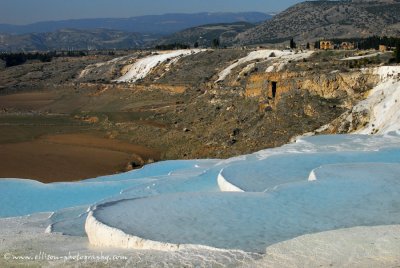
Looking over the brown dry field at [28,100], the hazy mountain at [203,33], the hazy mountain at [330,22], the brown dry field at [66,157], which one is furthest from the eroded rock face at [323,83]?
the hazy mountain at [203,33]

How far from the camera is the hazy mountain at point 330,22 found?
8894 centimetres

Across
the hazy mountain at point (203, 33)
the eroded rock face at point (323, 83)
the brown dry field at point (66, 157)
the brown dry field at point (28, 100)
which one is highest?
the hazy mountain at point (203, 33)

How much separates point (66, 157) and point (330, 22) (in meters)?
88.3

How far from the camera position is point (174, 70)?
50.8m

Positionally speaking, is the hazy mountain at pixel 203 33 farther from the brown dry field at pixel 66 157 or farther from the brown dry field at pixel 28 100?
the brown dry field at pixel 66 157

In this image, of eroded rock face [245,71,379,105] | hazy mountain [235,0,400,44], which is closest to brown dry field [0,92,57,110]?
eroded rock face [245,71,379,105]

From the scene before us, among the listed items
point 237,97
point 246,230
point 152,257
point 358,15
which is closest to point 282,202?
point 246,230

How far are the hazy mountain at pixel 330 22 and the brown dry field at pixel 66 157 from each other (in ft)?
195

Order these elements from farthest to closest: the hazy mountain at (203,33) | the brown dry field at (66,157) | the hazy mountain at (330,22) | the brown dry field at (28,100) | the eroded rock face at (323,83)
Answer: the hazy mountain at (203,33) → the hazy mountain at (330,22) → the brown dry field at (28,100) → the eroded rock face at (323,83) → the brown dry field at (66,157)

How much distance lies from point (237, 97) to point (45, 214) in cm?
1854

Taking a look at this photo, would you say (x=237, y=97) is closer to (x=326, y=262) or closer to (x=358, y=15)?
(x=326, y=262)

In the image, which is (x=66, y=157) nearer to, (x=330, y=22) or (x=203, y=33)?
(x=330, y=22)

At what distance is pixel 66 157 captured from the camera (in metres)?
25.5

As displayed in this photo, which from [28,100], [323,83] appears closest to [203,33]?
[28,100]
